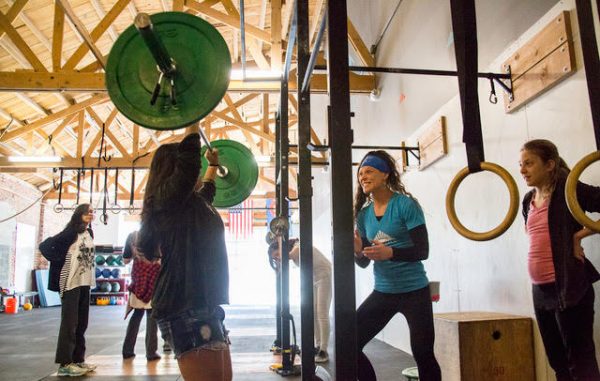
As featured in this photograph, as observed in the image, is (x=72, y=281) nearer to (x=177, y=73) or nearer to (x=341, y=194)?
(x=177, y=73)

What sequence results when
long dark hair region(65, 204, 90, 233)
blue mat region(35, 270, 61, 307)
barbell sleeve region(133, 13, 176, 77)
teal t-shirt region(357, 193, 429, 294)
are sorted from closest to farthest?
barbell sleeve region(133, 13, 176, 77) < teal t-shirt region(357, 193, 429, 294) < long dark hair region(65, 204, 90, 233) < blue mat region(35, 270, 61, 307)

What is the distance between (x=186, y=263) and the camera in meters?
1.39

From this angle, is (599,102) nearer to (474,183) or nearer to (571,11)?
(571,11)

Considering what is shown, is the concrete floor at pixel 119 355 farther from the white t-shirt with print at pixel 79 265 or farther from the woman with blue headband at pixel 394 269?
the woman with blue headband at pixel 394 269

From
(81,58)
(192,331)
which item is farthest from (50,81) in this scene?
(192,331)

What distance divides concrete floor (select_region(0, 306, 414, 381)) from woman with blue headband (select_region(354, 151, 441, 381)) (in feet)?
5.11

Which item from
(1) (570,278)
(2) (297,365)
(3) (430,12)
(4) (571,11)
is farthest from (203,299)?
(3) (430,12)

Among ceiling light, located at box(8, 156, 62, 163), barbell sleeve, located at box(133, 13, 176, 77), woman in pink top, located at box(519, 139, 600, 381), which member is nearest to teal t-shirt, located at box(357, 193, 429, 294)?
woman in pink top, located at box(519, 139, 600, 381)

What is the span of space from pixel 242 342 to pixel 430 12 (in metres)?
3.79

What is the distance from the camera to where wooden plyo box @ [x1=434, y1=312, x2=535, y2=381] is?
83.8 inches

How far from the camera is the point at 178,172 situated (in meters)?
1.40

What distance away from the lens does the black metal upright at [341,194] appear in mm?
1062

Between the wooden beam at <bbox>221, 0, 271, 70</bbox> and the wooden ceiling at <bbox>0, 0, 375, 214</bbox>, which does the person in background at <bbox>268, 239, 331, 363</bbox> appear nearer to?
the wooden ceiling at <bbox>0, 0, 375, 214</bbox>

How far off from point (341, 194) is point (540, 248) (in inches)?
46.2
